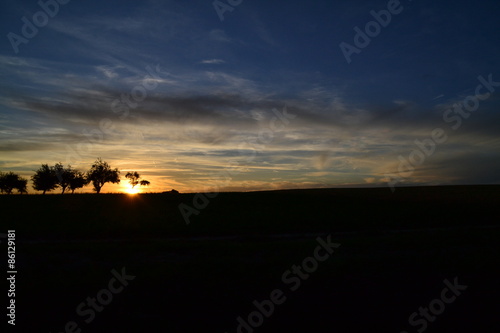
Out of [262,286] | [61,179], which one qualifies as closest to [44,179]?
[61,179]

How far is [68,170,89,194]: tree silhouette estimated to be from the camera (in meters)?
102

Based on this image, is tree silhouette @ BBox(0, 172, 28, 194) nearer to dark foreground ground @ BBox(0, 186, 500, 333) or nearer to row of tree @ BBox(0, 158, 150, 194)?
row of tree @ BBox(0, 158, 150, 194)

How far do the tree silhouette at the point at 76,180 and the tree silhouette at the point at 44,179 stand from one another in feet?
13.9

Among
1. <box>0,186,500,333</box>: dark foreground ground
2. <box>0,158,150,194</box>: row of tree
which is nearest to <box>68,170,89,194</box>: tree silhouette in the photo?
<box>0,158,150,194</box>: row of tree

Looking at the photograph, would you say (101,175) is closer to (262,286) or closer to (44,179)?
(44,179)

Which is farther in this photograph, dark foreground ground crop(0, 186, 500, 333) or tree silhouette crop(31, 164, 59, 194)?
tree silhouette crop(31, 164, 59, 194)

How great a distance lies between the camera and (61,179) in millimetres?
99688

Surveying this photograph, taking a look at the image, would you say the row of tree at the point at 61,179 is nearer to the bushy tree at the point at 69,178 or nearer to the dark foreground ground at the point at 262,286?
the bushy tree at the point at 69,178

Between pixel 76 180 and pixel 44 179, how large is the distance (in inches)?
347

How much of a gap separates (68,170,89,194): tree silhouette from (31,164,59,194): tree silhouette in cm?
423

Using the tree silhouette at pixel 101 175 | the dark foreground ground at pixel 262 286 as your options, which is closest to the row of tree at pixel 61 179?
the tree silhouette at pixel 101 175

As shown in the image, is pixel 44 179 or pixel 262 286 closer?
pixel 262 286

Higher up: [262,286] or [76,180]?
[76,180]

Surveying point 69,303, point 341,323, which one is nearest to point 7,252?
point 69,303
